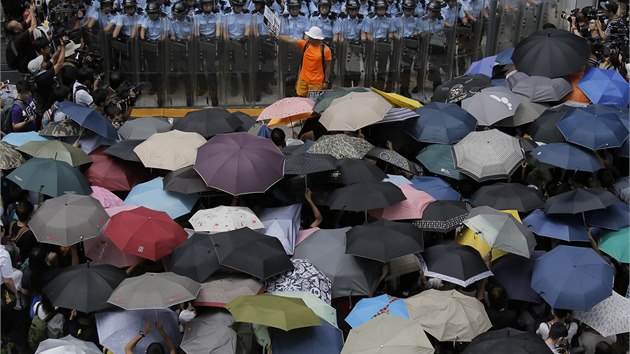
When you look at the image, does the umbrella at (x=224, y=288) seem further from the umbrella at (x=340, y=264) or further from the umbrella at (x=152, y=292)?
the umbrella at (x=340, y=264)

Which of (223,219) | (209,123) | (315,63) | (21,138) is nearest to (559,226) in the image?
(223,219)

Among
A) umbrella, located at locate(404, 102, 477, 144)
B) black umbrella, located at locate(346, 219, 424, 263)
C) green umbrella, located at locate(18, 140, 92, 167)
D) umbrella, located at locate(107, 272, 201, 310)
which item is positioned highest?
umbrella, located at locate(107, 272, 201, 310)

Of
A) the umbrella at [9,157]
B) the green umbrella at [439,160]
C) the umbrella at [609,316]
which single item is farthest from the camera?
the green umbrella at [439,160]

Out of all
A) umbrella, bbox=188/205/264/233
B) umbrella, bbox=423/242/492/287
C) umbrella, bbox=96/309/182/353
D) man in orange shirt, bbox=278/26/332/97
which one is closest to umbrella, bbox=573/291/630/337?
umbrella, bbox=423/242/492/287

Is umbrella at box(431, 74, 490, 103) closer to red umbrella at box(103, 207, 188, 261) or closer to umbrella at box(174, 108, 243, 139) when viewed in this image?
umbrella at box(174, 108, 243, 139)

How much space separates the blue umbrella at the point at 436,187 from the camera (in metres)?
12.0

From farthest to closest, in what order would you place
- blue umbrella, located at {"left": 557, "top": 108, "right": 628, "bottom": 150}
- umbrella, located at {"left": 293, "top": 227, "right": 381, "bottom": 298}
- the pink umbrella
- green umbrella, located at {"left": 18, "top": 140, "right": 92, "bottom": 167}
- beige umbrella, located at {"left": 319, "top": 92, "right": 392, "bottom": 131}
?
beige umbrella, located at {"left": 319, "top": 92, "right": 392, "bottom": 131} < blue umbrella, located at {"left": 557, "top": 108, "right": 628, "bottom": 150} < green umbrella, located at {"left": 18, "top": 140, "right": 92, "bottom": 167} < the pink umbrella < umbrella, located at {"left": 293, "top": 227, "right": 381, "bottom": 298}

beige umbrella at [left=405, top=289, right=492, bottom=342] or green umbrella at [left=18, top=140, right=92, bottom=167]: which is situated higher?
green umbrella at [left=18, top=140, right=92, bottom=167]

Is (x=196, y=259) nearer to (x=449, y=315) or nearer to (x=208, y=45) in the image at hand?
(x=449, y=315)

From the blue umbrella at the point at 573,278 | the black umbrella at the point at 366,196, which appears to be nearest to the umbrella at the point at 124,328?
the black umbrella at the point at 366,196

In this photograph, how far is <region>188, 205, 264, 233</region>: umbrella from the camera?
10.6 meters

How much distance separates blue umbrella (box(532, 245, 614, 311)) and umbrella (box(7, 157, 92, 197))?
4885 mm

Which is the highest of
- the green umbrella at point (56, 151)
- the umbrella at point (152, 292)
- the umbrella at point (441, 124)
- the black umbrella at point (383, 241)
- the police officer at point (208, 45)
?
the umbrella at point (152, 292)

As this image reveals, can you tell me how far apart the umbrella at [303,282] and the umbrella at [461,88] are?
513 centimetres
